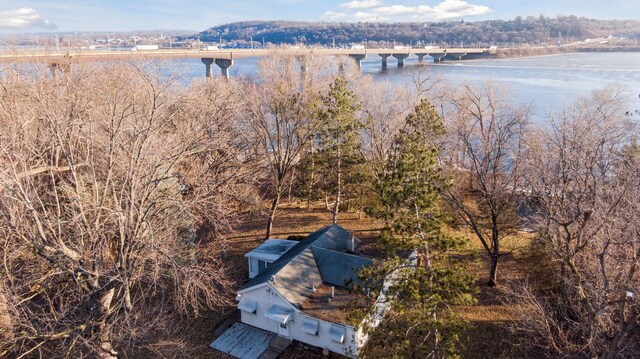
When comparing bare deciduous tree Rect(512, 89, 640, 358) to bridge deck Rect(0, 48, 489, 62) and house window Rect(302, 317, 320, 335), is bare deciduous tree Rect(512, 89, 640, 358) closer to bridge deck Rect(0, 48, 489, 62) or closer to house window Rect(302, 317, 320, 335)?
house window Rect(302, 317, 320, 335)

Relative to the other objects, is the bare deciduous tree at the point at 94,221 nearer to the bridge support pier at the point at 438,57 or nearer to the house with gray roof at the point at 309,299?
the house with gray roof at the point at 309,299

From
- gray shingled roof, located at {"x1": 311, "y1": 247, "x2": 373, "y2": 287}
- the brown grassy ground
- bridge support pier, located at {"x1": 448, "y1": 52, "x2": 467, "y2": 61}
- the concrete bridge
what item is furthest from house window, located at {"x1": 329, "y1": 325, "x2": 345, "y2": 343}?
bridge support pier, located at {"x1": 448, "y1": 52, "x2": 467, "y2": 61}

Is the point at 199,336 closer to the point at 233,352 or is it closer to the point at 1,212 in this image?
the point at 233,352

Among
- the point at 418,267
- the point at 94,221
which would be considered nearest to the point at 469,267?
the point at 418,267

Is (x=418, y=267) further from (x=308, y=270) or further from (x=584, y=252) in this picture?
(x=584, y=252)

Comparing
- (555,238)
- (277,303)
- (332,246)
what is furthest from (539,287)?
(277,303)

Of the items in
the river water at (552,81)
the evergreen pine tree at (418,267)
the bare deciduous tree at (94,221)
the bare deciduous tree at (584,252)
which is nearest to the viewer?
the bare deciduous tree at (584,252)

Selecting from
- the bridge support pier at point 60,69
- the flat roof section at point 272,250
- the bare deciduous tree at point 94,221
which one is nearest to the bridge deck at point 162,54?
the bridge support pier at point 60,69
